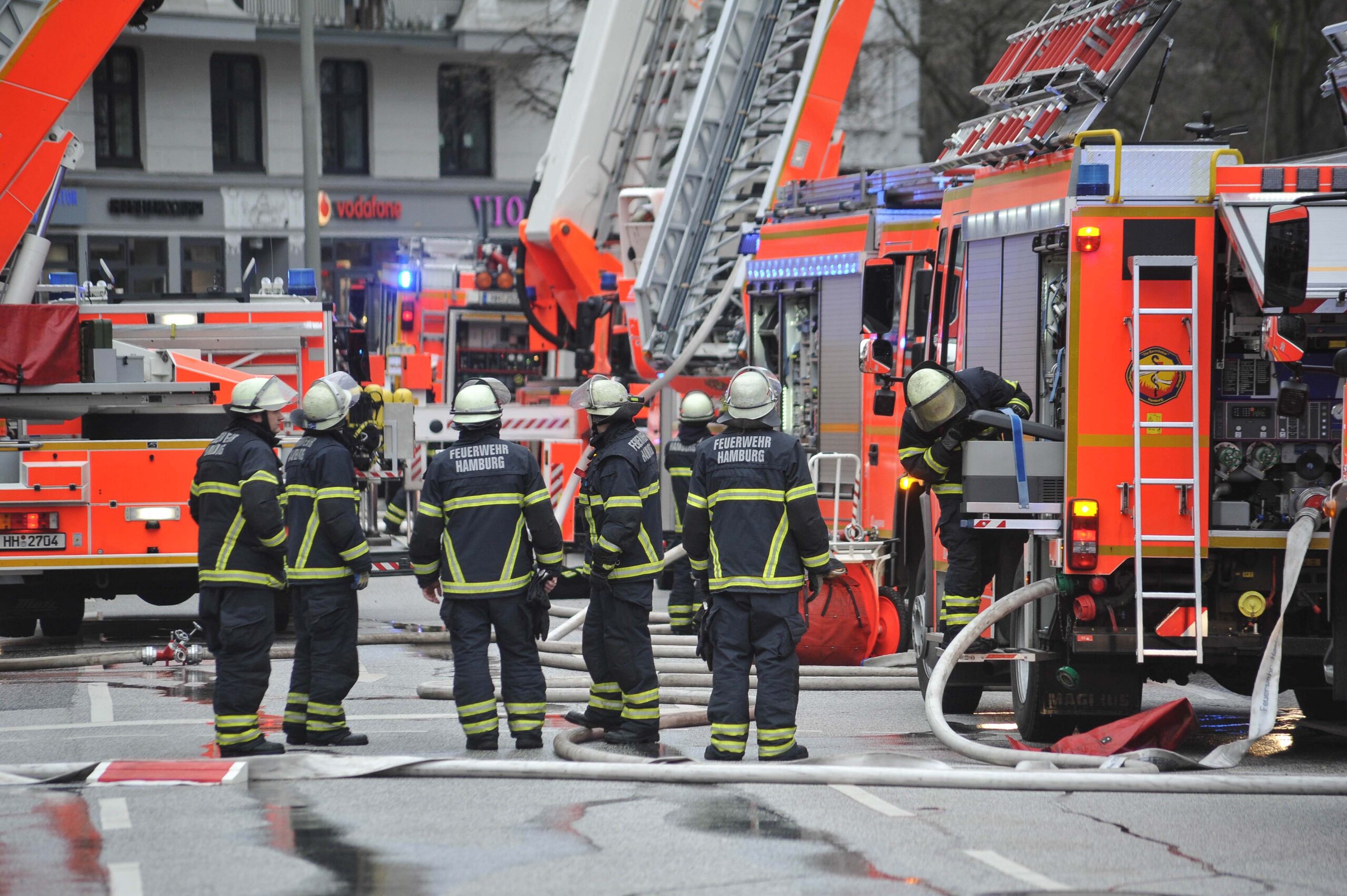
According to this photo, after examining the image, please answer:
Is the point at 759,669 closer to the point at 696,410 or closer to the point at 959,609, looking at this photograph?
the point at 959,609

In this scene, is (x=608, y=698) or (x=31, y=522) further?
(x=31, y=522)

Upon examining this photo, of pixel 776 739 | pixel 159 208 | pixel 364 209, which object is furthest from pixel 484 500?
pixel 364 209

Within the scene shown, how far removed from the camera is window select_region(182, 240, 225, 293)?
35812 mm

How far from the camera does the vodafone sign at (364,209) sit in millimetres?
36875

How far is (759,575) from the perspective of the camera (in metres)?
8.34

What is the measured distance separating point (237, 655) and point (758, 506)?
2423 mm

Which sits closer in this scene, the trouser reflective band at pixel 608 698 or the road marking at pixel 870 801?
the road marking at pixel 870 801

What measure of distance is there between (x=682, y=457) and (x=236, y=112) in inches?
982

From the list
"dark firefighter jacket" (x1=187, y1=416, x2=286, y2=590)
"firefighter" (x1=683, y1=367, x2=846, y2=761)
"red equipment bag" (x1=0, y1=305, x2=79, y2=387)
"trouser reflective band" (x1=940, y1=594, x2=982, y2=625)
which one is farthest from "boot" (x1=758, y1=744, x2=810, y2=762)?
"red equipment bag" (x1=0, y1=305, x2=79, y2=387)

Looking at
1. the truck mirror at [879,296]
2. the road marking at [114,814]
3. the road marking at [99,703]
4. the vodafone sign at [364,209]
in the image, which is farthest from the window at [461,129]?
the road marking at [114,814]

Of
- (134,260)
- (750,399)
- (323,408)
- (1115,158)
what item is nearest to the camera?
(1115,158)

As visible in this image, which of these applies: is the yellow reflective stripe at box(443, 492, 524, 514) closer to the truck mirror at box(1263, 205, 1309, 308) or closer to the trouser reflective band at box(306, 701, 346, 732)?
the trouser reflective band at box(306, 701, 346, 732)

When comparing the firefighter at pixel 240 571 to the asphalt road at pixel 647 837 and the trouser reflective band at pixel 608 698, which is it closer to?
the asphalt road at pixel 647 837

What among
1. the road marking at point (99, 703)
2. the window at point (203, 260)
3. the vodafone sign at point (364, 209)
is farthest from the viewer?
the vodafone sign at point (364, 209)
